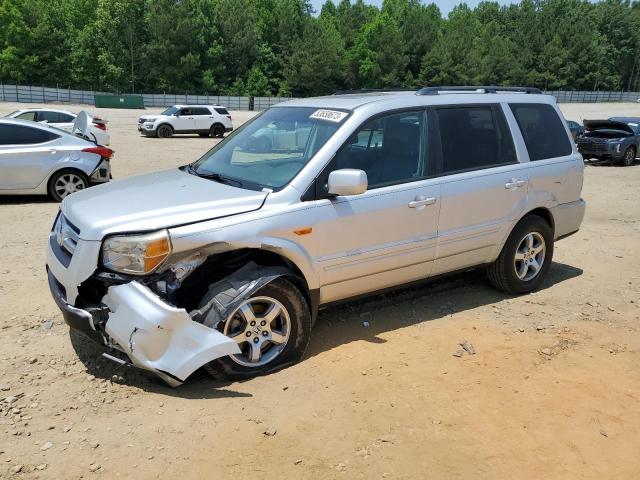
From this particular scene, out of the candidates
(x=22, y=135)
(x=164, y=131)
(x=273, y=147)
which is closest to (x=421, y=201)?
(x=273, y=147)

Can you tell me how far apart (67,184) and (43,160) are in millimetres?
543

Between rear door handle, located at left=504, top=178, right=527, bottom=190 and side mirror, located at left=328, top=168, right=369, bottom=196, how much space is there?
1.80 m

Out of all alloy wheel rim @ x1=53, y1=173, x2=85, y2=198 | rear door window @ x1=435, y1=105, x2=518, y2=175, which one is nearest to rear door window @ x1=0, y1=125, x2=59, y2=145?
alloy wheel rim @ x1=53, y1=173, x2=85, y2=198

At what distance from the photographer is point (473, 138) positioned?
5086 millimetres

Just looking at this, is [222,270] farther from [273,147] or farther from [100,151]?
[100,151]

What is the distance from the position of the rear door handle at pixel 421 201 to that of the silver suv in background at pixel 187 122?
2457cm

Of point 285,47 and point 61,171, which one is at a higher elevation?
point 285,47

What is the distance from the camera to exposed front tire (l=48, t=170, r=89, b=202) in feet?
32.4

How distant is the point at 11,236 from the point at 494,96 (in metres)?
6.19

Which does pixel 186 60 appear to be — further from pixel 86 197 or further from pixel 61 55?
pixel 86 197

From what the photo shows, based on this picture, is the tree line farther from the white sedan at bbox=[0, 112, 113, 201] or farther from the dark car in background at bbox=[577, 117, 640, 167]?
the white sedan at bbox=[0, 112, 113, 201]

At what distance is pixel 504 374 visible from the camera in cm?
410

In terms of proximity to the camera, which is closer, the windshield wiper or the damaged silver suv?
the damaged silver suv

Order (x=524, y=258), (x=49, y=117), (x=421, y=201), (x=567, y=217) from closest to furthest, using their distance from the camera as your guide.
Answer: (x=421, y=201)
(x=524, y=258)
(x=567, y=217)
(x=49, y=117)
